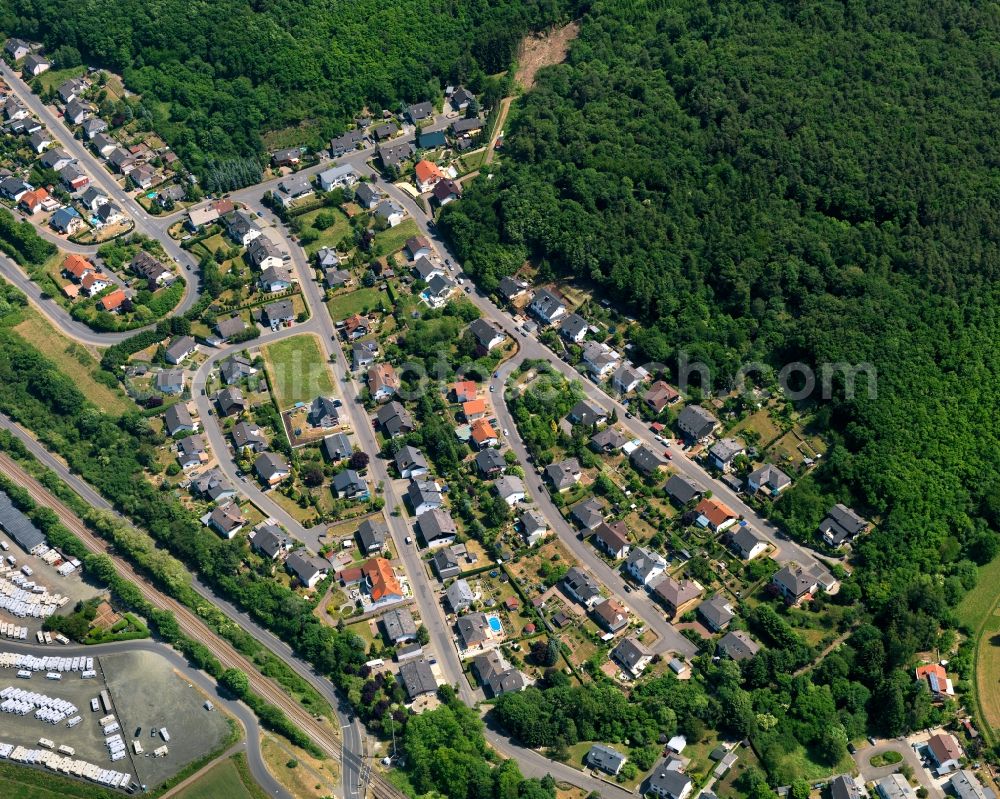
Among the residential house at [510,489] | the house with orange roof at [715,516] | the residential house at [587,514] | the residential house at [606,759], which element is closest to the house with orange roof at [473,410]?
the residential house at [510,489]

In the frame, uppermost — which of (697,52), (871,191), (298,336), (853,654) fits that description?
(697,52)

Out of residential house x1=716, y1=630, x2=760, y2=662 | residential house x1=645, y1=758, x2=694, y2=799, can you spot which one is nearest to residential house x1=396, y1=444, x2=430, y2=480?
residential house x1=716, y1=630, x2=760, y2=662

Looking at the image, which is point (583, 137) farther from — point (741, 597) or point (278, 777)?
point (278, 777)

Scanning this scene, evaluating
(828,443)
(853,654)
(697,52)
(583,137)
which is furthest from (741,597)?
(697,52)

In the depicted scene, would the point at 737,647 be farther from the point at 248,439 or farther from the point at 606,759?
the point at 248,439

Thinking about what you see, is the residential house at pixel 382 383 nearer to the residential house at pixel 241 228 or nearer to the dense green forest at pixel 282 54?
the residential house at pixel 241 228

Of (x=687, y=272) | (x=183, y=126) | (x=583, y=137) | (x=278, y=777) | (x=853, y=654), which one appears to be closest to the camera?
(x=278, y=777)

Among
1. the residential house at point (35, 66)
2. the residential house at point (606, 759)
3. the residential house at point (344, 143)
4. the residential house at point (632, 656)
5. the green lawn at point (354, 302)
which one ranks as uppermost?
the residential house at point (35, 66)
